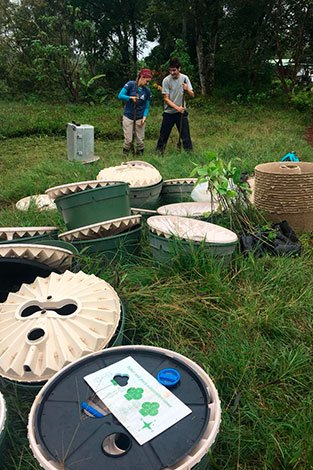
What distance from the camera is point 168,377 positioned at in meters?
1.53

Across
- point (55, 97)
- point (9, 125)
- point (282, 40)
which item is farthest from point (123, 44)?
point (9, 125)

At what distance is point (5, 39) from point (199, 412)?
18.5 metres

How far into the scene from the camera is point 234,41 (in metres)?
13.9

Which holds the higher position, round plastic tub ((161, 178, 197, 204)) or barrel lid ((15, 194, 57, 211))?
round plastic tub ((161, 178, 197, 204))

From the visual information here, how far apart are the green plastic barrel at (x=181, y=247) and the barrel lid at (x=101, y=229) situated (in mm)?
189

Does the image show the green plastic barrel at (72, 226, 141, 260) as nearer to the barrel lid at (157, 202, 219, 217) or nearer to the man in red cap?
the barrel lid at (157, 202, 219, 217)

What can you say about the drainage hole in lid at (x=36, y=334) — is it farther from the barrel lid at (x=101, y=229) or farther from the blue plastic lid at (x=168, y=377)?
the barrel lid at (x=101, y=229)

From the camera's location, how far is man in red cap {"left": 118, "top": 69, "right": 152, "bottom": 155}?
613 centimetres

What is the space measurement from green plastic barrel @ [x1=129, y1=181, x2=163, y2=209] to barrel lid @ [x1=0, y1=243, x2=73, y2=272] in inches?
46.6

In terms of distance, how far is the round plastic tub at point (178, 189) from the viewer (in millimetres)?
3926

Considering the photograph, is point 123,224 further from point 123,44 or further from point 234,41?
point 123,44

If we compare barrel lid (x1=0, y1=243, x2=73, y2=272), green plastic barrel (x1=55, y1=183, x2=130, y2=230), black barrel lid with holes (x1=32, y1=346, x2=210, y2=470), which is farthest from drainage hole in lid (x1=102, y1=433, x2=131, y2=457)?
green plastic barrel (x1=55, y1=183, x2=130, y2=230)

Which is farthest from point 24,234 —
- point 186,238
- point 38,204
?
point 38,204

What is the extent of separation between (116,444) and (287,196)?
280cm
